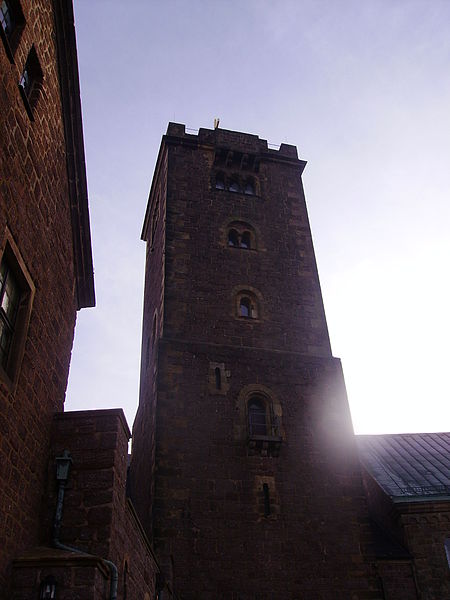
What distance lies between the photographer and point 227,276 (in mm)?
20594

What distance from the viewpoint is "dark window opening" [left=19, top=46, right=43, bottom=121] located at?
858cm

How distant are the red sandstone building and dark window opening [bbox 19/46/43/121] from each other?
35 millimetres

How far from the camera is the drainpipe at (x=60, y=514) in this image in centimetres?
760

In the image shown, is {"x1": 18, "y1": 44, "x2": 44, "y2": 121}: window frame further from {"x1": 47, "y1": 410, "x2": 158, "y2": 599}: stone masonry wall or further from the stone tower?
the stone tower

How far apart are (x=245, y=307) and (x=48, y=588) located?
14.2 meters

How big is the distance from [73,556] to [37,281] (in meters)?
4.02

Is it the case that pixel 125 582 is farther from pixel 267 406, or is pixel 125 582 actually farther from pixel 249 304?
pixel 249 304

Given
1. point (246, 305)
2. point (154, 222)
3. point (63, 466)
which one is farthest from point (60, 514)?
point (154, 222)

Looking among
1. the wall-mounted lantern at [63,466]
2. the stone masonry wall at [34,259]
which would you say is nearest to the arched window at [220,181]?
the stone masonry wall at [34,259]

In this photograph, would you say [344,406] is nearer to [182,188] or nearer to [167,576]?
[167,576]

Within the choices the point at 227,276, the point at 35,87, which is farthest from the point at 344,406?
the point at 35,87

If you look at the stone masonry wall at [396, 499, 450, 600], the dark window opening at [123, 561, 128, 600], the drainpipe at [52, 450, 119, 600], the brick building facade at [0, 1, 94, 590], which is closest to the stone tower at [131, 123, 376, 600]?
the stone masonry wall at [396, 499, 450, 600]

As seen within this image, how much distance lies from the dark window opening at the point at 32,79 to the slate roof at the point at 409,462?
54.3ft

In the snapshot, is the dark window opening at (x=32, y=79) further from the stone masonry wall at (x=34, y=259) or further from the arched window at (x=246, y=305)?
the arched window at (x=246, y=305)
